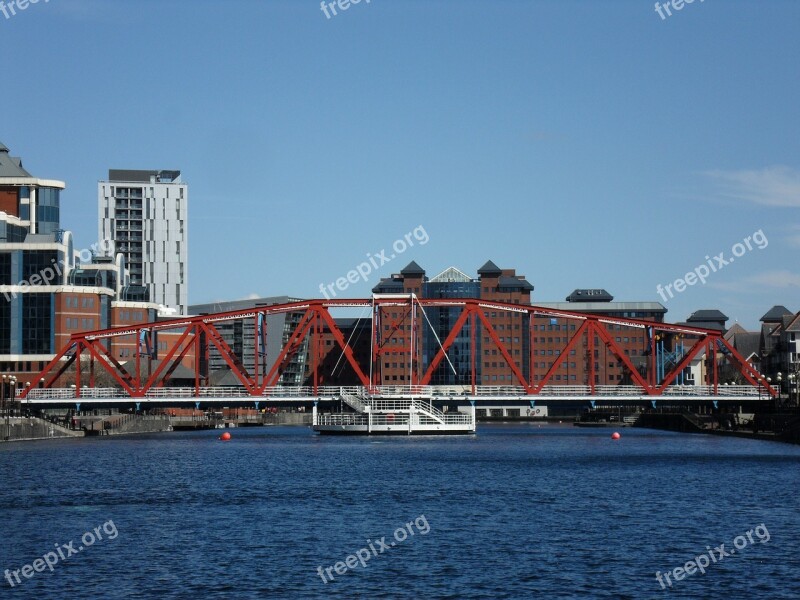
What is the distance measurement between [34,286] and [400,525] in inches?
4940

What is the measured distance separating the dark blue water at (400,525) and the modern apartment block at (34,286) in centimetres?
7553

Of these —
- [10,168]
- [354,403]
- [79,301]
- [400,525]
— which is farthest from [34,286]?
[400,525]

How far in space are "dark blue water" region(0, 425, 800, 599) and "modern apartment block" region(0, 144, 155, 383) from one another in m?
75.5

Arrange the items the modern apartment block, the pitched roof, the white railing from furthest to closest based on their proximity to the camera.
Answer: the pitched roof < the modern apartment block < the white railing

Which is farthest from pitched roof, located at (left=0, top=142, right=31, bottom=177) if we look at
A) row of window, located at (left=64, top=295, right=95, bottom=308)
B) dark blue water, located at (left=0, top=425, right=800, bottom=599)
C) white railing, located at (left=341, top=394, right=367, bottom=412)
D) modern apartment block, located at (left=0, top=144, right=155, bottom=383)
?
dark blue water, located at (left=0, top=425, right=800, bottom=599)

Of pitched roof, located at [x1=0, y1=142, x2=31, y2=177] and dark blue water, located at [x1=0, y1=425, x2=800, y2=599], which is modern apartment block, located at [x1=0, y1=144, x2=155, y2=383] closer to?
pitched roof, located at [x1=0, y1=142, x2=31, y2=177]

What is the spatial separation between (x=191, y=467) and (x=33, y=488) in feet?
66.1

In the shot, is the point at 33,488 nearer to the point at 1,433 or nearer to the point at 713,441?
the point at 1,433

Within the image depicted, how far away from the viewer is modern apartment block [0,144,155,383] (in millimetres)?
171125

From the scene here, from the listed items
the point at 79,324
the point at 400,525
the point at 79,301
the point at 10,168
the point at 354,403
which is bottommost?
the point at 400,525

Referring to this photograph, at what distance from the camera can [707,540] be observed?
51.2m

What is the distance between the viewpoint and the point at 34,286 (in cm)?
17200

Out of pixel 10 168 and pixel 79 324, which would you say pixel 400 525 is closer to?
pixel 79 324

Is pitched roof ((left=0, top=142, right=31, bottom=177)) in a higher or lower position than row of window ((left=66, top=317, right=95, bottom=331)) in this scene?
higher
